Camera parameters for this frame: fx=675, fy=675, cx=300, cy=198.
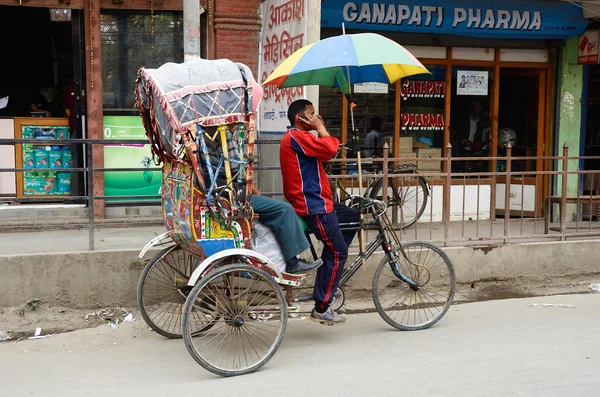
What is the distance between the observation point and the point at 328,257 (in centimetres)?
580

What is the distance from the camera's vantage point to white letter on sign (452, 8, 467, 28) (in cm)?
981

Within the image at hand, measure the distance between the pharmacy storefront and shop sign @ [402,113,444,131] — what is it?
2 cm

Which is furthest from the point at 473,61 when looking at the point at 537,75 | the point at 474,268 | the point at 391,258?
the point at 391,258

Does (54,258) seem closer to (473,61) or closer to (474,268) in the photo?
(474,268)

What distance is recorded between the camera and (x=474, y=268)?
7805 mm

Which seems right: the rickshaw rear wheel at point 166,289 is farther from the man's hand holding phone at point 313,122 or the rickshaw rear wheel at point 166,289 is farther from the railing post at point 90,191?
the man's hand holding phone at point 313,122

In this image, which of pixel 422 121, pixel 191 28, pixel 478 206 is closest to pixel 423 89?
pixel 422 121

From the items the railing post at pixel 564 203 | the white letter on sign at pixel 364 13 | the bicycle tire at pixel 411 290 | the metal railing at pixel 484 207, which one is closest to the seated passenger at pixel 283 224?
the bicycle tire at pixel 411 290

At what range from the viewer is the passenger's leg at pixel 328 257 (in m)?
5.71

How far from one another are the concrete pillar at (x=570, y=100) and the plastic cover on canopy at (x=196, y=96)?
725 cm

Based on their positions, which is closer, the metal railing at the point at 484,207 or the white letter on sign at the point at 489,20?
the metal railing at the point at 484,207

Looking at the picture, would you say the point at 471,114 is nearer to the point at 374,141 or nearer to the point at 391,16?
the point at 374,141

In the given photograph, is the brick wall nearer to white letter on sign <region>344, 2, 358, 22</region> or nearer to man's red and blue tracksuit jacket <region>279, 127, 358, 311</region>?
white letter on sign <region>344, 2, 358, 22</region>

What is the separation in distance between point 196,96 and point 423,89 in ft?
20.2
